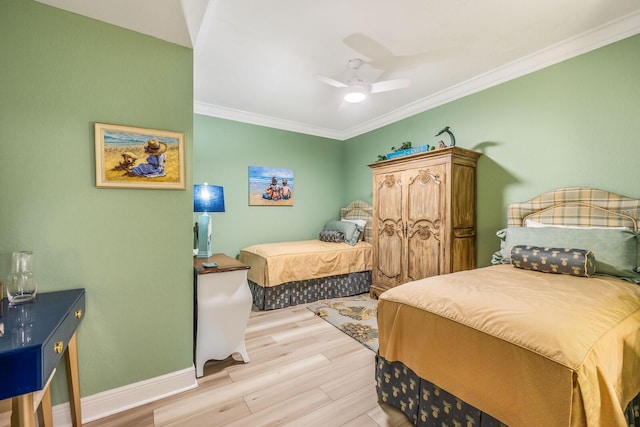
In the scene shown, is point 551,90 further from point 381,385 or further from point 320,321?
point 320,321

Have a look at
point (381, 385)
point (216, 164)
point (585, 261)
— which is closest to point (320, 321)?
point (381, 385)

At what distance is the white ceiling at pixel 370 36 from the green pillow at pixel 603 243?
1.65 metres

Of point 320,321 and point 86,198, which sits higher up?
point 86,198

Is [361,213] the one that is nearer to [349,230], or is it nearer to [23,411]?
[349,230]

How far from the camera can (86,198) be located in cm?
167

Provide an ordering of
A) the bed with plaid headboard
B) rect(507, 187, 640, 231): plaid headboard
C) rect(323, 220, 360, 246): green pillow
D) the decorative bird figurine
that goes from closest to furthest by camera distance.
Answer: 1. rect(507, 187, 640, 231): plaid headboard
2. the decorative bird figurine
3. the bed with plaid headboard
4. rect(323, 220, 360, 246): green pillow

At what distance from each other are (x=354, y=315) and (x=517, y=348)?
227 cm

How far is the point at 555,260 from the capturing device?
6.76ft

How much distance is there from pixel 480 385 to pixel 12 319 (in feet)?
6.83

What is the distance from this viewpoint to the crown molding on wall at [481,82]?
2279mm

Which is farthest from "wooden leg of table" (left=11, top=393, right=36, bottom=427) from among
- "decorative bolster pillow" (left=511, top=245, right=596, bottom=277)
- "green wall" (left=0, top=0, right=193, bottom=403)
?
"decorative bolster pillow" (left=511, top=245, right=596, bottom=277)

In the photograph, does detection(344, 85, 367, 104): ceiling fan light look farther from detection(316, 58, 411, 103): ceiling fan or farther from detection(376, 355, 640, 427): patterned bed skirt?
detection(376, 355, 640, 427): patterned bed skirt

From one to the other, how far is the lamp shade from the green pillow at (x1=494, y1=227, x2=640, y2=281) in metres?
2.91

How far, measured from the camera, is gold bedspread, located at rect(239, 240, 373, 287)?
340cm
